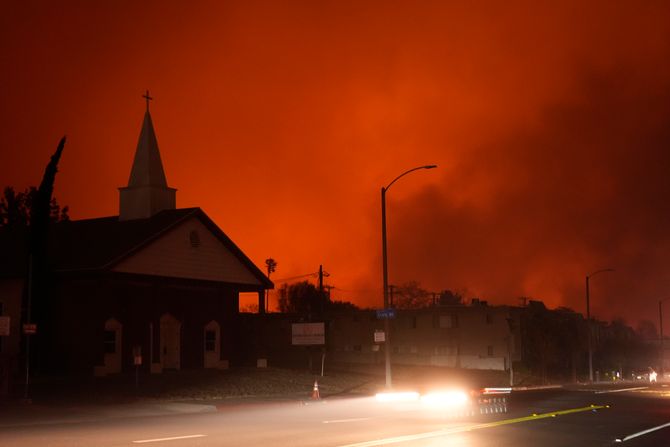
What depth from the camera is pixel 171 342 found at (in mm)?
48438

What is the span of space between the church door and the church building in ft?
0.18

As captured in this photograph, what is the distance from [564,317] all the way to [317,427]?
234 ft

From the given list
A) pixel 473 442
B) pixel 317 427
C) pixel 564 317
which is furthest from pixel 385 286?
pixel 564 317

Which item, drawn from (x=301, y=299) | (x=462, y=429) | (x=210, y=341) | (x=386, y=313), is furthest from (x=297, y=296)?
(x=462, y=429)

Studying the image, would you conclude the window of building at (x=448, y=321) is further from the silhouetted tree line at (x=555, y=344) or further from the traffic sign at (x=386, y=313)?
the traffic sign at (x=386, y=313)

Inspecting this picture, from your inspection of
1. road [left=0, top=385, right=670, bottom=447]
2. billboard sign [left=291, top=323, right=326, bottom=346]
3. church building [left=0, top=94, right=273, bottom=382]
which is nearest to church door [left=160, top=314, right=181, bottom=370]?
church building [left=0, top=94, right=273, bottom=382]

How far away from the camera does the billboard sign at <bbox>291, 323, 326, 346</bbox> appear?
48469 mm

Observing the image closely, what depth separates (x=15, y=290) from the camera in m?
45.8

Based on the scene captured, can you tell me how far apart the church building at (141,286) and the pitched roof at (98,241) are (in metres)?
0.08

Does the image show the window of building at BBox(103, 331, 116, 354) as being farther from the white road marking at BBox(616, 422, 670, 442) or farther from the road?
the white road marking at BBox(616, 422, 670, 442)

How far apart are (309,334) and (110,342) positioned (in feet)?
36.0

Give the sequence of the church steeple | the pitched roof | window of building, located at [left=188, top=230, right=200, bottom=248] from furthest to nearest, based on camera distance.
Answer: the church steeple < window of building, located at [left=188, top=230, right=200, bottom=248] < the pitched roof

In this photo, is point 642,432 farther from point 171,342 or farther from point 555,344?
point 555,344

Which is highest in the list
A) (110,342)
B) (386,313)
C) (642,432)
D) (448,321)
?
(386,313)
